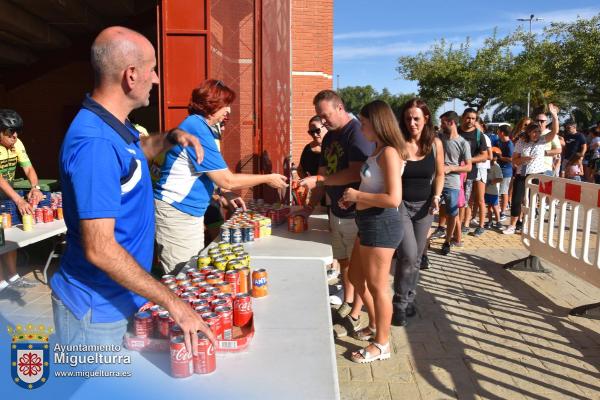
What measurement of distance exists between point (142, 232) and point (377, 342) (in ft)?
8.08

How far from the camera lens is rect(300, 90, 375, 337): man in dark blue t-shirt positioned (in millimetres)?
3744

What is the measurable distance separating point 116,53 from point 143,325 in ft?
3.37

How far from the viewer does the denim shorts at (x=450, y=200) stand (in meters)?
6.73

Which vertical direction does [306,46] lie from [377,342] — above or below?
above

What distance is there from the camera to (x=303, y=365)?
5.85 feet

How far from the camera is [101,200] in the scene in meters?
1.57

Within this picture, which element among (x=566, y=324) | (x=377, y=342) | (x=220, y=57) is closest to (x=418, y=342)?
(x=377, y=342)

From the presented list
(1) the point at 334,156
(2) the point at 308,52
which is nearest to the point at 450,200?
(1) the point at 334,156

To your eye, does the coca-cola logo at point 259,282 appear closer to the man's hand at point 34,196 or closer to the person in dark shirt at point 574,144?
the man's hand at point 34,196

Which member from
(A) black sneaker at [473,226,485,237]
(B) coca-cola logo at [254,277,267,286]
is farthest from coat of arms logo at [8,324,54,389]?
(A) black sneaker at [473,226,485,237]

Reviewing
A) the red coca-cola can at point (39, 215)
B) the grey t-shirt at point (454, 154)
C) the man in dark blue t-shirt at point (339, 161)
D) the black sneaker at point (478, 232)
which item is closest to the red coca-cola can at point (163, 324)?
the man in dark blue t-shirt at point (339, 161)

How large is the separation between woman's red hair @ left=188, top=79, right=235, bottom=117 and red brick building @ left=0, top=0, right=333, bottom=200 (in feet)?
8.83

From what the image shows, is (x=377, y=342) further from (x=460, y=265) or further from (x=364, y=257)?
(x=460, y=265)

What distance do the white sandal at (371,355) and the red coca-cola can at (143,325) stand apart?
229 centimetres
